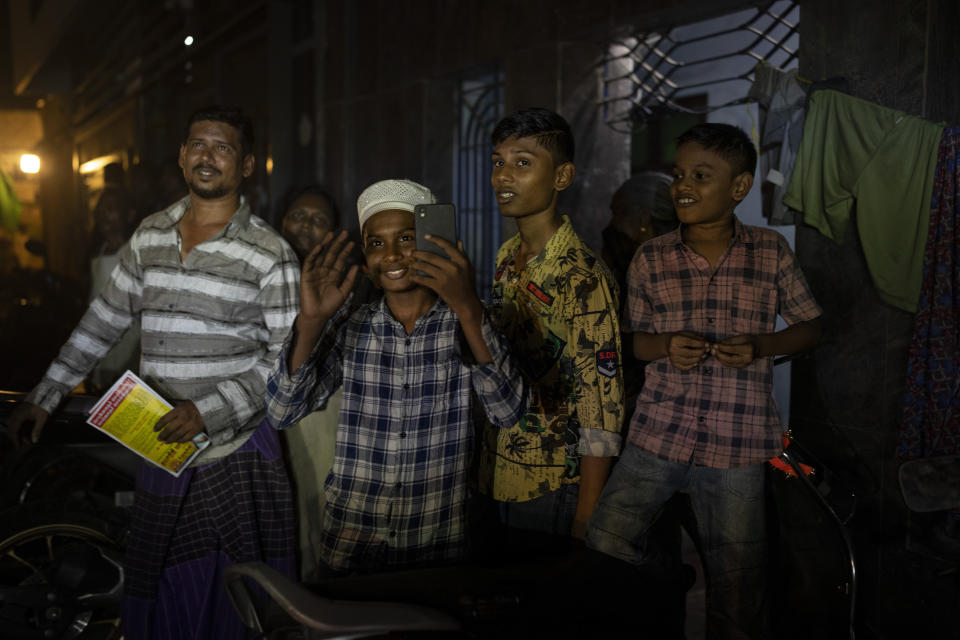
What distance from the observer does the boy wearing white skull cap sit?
1.92 metres

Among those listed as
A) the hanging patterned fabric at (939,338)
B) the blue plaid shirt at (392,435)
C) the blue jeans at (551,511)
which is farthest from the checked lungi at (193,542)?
the hanging patterned fabric at (939,338)

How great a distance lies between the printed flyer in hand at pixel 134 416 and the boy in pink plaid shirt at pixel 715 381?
4.54 ft

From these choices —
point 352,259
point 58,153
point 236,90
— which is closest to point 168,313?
point 352,259

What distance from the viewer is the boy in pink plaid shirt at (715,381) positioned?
7.11 feet

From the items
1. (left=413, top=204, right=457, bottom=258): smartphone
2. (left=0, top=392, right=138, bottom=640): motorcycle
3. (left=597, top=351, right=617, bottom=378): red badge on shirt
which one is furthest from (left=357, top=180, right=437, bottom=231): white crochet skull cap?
(left=0, top=392, right=138, bottom=640): motorcycle

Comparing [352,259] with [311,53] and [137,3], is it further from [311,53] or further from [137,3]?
[137,3]

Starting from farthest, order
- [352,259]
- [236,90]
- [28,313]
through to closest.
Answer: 1. [236,90]
2. [28,313]
3. [352,259]

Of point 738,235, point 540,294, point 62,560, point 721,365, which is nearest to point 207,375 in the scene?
point 62,560

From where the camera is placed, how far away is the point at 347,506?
1.98 metres

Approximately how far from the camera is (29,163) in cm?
654

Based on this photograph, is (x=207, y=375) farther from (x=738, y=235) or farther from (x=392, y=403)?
(x=738, y=235)

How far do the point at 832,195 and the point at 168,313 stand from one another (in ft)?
9.26

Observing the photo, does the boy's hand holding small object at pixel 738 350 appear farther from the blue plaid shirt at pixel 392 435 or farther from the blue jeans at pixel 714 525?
the blue plaid shirt at pixel 392 435

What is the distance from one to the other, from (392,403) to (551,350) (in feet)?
1.74
